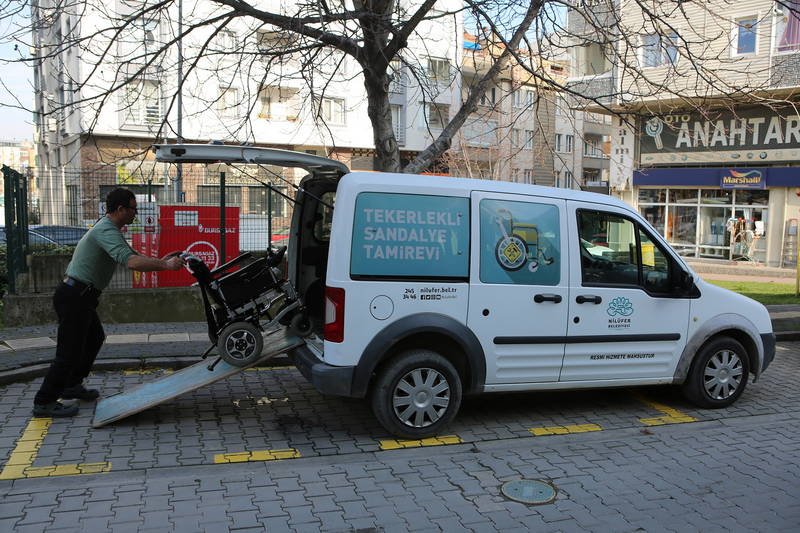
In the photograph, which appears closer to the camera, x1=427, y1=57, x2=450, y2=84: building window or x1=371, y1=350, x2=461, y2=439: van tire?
x1=371, y1=350, x2=461, y2=439: van tire

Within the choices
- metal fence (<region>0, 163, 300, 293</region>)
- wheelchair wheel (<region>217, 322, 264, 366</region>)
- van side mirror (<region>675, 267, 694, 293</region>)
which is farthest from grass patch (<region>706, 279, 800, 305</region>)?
wheelchair wheel (<region>217, 322, 264, 366</region>)

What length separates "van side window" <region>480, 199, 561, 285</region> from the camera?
17.8ft

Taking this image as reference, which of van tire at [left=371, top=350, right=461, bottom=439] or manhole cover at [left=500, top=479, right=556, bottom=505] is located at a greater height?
van tire at [left=371, top=350, right=461, bottom=439]

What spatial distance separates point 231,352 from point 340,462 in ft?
4.33

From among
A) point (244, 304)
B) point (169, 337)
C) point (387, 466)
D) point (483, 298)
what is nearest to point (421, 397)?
point (387, 466)

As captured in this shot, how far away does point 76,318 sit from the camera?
5.50 m

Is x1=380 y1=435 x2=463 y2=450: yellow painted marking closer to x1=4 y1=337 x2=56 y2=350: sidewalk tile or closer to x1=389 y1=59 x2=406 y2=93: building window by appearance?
x1=389 y1=59 x2=406 y2=93: building window

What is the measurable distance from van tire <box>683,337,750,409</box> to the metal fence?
6212 millimetres

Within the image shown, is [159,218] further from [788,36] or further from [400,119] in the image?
[400,119]

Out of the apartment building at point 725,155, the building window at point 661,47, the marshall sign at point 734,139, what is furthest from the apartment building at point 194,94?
the marshall sign at point 734,139

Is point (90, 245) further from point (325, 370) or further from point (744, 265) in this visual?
point (744, 265)

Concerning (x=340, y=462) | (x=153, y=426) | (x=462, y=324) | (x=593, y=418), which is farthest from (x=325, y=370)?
(x=593, y=418)

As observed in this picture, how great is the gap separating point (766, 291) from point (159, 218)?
14417 millimetres

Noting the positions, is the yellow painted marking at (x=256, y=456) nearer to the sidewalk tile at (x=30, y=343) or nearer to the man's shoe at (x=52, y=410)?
the man's shoe at (x=52, y=410)
